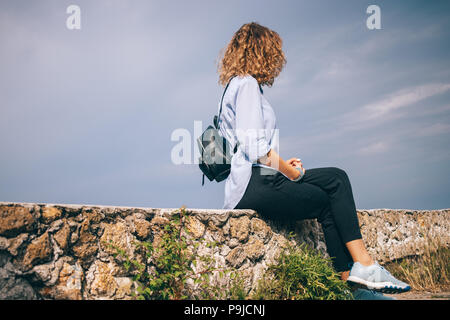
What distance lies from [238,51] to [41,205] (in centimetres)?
209

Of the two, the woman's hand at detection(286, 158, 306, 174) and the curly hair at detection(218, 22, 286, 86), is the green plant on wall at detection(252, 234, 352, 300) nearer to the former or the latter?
the woman's hand at detection(286, 158, 306, 174)

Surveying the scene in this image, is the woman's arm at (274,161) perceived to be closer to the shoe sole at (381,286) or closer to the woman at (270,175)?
the woman at (270,175)

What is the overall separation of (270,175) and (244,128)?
0.45m

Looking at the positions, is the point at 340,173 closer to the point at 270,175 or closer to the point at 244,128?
the point at 270,175

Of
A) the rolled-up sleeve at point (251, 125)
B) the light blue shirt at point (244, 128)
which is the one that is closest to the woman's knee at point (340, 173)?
the light blue shirt at point (244, 128)

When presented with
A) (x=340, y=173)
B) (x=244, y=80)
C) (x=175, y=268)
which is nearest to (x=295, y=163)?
(x=340, y=173)

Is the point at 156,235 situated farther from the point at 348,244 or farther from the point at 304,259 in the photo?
the point at 348,244

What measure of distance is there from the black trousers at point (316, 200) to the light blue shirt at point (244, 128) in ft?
0.32

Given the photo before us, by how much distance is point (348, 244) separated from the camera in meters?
3.30

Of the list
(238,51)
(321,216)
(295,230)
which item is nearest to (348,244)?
(321,216)

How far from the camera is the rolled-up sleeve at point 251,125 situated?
3.12 m

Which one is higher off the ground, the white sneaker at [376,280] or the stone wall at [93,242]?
the stone wall at [93,242]

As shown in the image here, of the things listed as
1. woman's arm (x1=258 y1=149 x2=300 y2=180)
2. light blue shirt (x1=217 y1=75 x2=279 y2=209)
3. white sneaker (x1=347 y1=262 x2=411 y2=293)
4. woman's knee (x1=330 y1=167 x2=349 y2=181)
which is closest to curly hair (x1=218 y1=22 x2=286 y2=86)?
light blue shirt (x1=217 y1=75 x2=279 y2=209)

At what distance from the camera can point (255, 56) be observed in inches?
136
